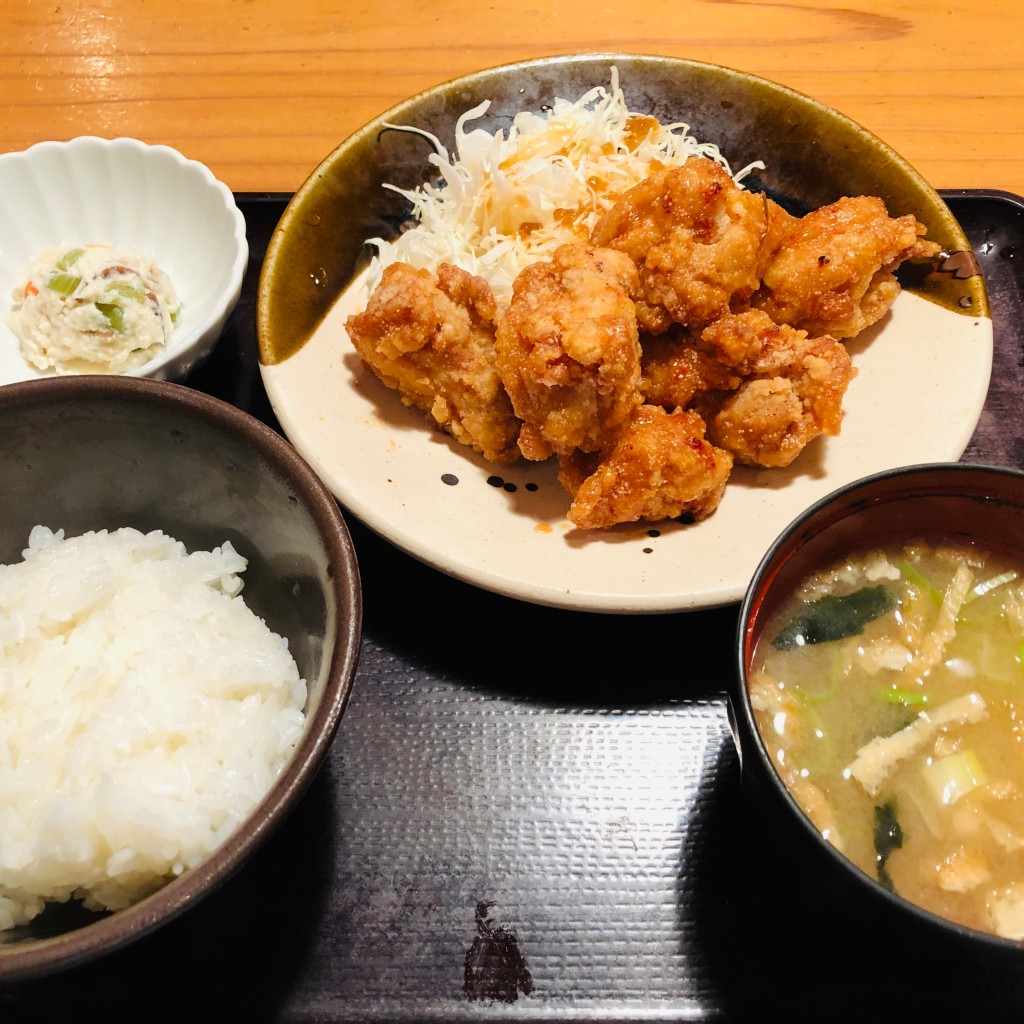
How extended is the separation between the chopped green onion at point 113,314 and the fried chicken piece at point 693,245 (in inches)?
54.2

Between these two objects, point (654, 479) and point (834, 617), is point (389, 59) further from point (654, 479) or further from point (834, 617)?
point (834, 617)

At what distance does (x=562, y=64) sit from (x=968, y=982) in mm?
2565

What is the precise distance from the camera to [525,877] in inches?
63.7

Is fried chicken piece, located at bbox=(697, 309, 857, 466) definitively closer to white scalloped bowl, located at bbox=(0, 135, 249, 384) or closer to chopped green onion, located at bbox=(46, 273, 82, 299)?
white scalloped bowl, located at bbox=(0, 135, 249, 384)

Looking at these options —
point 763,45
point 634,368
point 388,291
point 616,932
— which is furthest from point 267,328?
point 763,45

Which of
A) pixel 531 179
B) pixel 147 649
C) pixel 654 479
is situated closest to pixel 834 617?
pixel 654 479

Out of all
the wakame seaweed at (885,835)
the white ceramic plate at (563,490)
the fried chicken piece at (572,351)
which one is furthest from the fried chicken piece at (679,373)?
the wakame seaweed at (885,835)

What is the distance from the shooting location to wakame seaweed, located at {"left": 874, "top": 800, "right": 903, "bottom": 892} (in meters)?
1.29

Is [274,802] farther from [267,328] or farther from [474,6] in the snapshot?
[474,6]

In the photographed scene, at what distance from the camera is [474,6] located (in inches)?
134

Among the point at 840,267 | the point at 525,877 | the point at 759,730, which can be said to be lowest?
the point at 525,877

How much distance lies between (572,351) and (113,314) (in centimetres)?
135

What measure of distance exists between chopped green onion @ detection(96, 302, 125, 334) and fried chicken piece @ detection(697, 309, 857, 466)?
5.18 ft

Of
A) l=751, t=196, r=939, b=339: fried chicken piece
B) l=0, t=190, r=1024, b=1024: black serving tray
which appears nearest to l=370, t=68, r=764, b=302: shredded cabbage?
l=751, t=196, r=939, b=339: fried chicken piece
